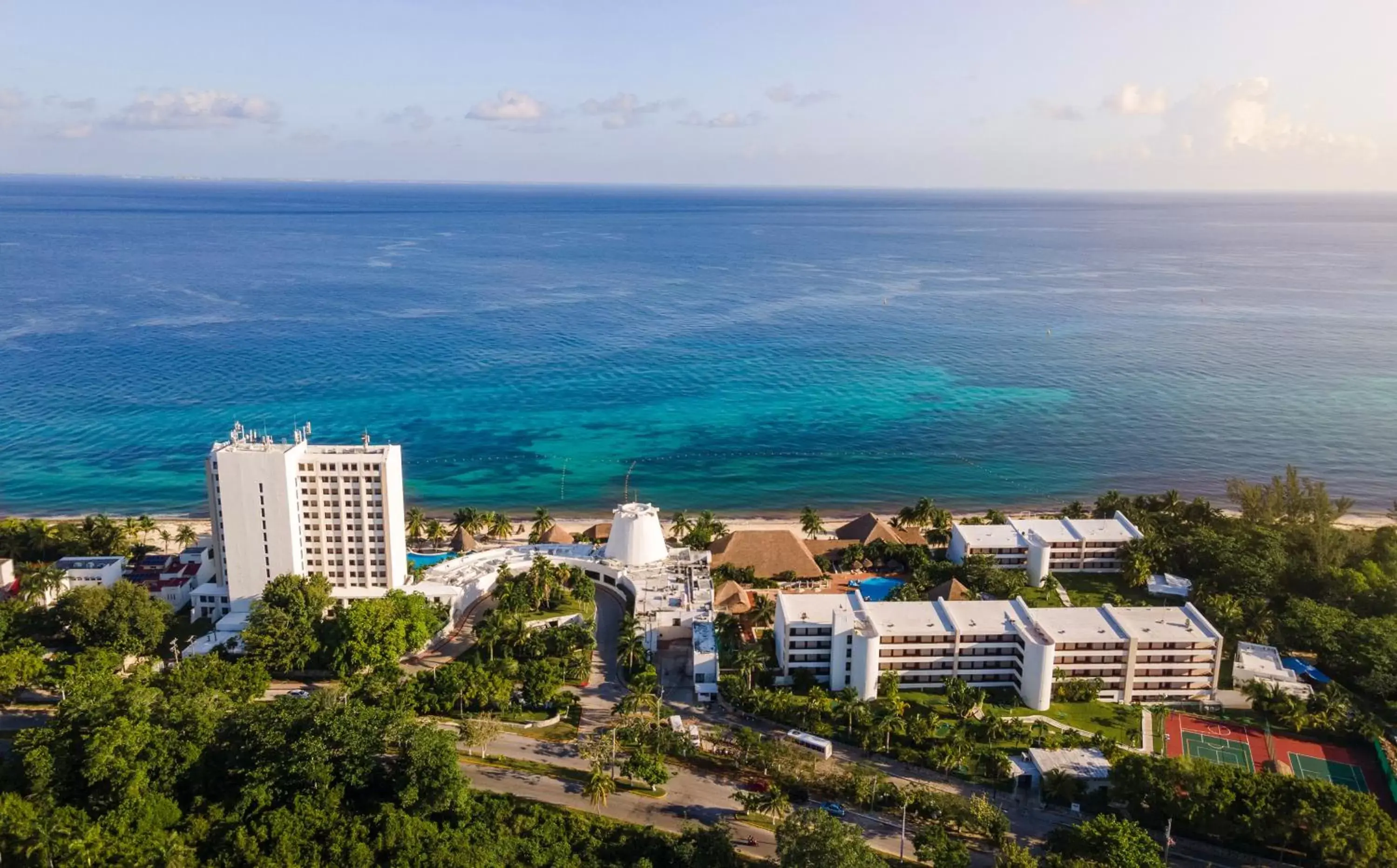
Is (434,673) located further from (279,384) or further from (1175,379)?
(1175,379)

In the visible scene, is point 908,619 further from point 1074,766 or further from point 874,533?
point 874,533

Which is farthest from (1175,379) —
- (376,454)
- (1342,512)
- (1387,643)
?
(376,454)

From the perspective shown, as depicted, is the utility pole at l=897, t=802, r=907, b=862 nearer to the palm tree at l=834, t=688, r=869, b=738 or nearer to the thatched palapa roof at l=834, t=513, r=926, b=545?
the palm tree at l=834, t=688, r=869, b=738

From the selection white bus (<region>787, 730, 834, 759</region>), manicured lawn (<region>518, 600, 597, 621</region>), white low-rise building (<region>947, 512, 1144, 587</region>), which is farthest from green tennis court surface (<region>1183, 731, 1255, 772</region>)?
manicured lawn (<region>518, 600, 597, 621</region>)

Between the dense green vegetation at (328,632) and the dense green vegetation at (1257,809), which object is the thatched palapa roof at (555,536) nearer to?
the dense green vegetation at (328,632)

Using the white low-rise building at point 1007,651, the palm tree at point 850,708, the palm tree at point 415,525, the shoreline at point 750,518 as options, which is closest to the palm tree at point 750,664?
the white low-rise building at point 1007,651

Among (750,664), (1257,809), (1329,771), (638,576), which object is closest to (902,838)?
(750,664)
